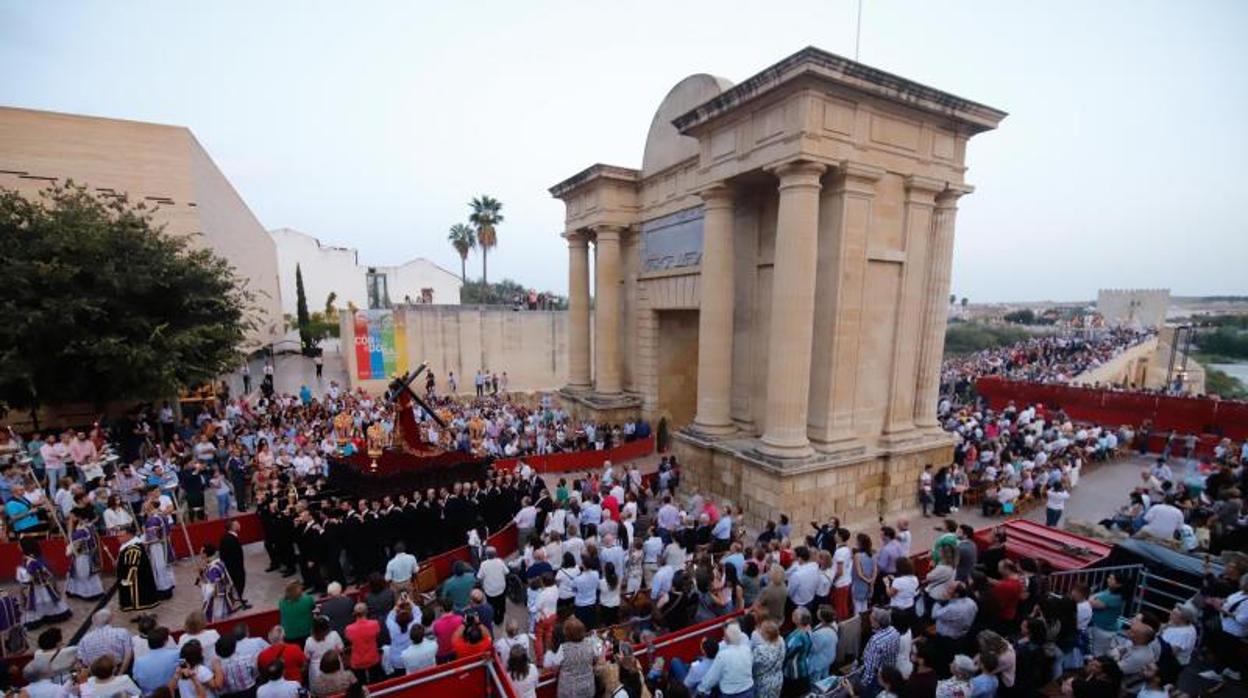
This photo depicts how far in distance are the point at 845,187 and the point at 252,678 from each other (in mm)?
12544

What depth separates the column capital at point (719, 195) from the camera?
42.6 ft

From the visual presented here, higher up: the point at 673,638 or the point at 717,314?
the point at 717,314

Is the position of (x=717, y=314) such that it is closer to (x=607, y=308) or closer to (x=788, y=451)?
(x=788, y=451)

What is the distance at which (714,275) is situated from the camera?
13477 mm

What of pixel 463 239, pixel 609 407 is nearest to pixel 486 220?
pixel 463 239

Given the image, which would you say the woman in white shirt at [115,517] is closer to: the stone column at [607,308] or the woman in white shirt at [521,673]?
the woman in white shirt at [521,673]

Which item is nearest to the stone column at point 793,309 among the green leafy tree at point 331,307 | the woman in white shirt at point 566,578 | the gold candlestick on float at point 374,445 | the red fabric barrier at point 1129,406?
the woman in white shirt at point 566,578

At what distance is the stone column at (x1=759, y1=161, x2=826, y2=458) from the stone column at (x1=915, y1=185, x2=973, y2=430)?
3970mm

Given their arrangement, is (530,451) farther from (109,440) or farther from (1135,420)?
(1135,420)

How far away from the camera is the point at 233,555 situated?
7.89 m

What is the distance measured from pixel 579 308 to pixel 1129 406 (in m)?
22.8

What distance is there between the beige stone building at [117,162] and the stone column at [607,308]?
14190 millimetres

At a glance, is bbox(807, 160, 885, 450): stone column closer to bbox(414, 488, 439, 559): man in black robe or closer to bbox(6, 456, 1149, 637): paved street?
bbox(6, 456, 1149, 637): paved street

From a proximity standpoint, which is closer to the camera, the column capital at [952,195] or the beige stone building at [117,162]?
the column capital at [952,195]
